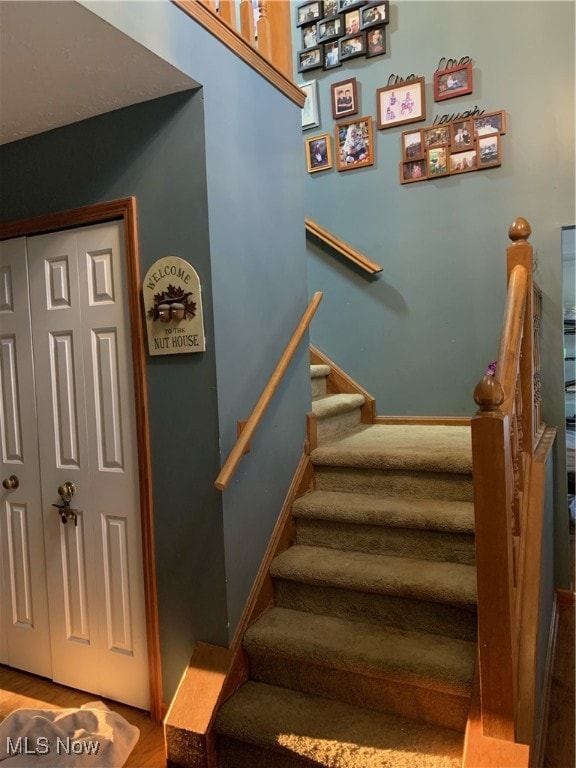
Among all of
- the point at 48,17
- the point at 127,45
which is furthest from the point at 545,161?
the point at 48,17

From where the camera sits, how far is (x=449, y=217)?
328 centimetres

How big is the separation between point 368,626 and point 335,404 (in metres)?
1.26

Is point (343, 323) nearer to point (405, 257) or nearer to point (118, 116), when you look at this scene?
point (405, 257)

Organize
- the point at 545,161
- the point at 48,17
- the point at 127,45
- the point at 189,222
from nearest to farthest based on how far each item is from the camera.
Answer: the point at 48,17, the point at 127,45, the point at 189,222, the point at 545,161

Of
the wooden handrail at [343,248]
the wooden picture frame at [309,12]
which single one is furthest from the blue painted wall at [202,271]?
the wooden picture frame at [309,12]

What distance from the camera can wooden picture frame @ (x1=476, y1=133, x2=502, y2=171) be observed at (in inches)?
123

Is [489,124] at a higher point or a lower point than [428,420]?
higher

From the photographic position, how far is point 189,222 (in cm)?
196

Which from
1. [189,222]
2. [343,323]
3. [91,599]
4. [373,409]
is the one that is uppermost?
[189,222]

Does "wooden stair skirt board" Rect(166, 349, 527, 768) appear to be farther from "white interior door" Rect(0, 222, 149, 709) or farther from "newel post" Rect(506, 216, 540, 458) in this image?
"white interior door" Rect(0, 222, 149, 709)

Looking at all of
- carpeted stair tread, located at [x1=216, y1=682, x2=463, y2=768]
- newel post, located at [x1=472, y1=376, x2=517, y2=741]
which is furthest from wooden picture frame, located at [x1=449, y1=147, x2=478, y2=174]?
carpeted stair tread, located at [x1=216, y1=682, x2=463, y2=768]

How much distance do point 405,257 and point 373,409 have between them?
98 cm

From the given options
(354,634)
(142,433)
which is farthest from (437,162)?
(354,634)

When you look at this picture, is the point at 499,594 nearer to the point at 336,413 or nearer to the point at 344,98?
the point at 336,413
